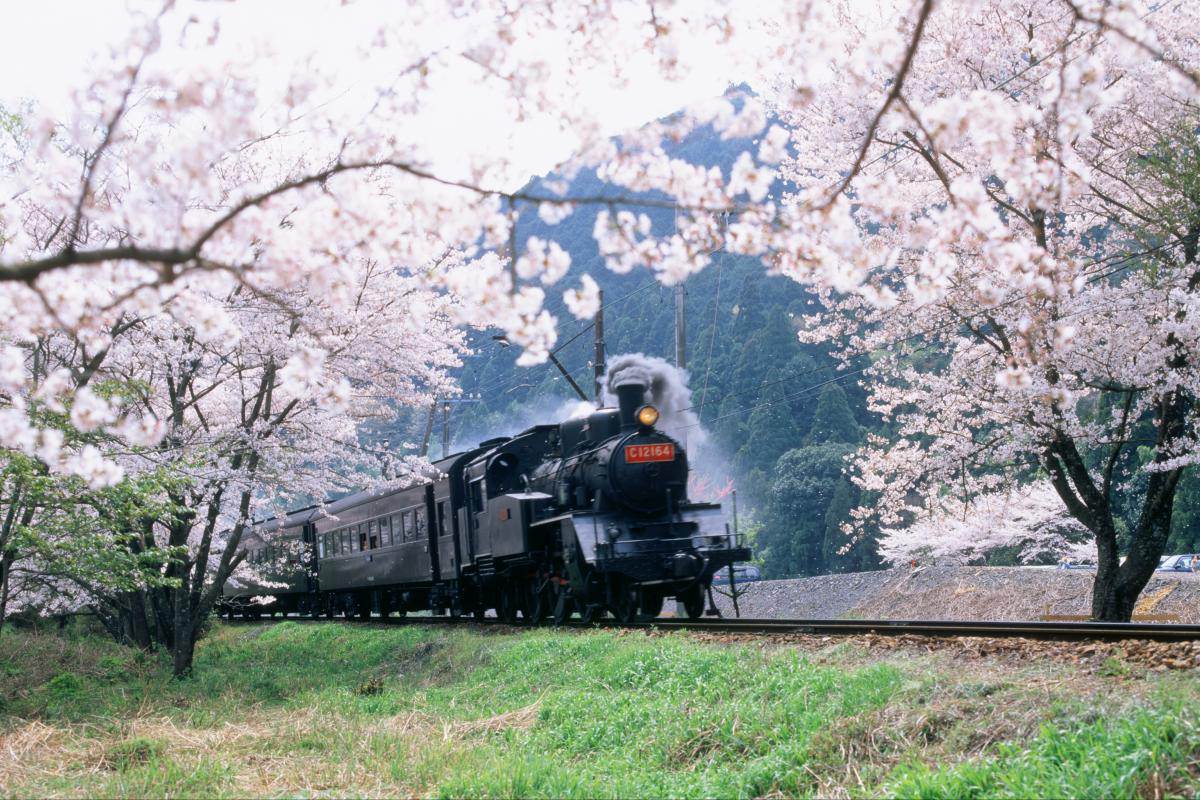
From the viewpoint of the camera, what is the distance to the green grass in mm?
5316

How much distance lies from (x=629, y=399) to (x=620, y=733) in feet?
25.1

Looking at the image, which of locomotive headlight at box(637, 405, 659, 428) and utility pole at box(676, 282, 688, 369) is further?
utility pole at box(676, 282, 688, 369)

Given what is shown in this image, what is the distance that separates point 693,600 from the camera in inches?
588

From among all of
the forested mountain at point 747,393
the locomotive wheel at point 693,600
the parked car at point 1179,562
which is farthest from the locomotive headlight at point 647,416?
the forested mountain at point 747,393

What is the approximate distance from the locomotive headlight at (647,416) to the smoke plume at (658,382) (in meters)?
0.61

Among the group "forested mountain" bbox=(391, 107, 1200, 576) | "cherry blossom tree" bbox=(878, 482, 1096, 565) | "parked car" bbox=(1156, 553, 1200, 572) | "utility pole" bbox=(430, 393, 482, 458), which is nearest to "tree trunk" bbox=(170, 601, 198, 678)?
"utility pole" bbox=(430, 393, 482, 458)

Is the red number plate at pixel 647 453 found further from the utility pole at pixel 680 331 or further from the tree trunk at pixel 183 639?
the tree trunk at pixel 183 639

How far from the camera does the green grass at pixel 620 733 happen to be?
209 inches

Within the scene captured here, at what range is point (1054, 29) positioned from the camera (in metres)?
13.8

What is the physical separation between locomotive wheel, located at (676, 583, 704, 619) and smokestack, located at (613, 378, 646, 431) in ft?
8.09

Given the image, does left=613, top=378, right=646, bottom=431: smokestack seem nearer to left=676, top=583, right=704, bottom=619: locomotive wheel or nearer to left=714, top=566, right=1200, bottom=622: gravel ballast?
left=676, top=583, right=704, bottom=619: locomotive wheel

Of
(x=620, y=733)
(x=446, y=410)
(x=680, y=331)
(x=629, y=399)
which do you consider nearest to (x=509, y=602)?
(x=629, y=399)

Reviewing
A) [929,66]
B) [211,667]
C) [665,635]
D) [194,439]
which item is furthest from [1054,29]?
[211,667]

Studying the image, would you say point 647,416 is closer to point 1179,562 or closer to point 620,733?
point 620,733
